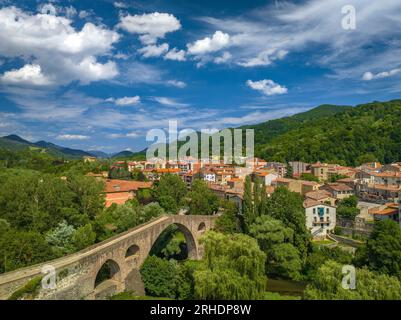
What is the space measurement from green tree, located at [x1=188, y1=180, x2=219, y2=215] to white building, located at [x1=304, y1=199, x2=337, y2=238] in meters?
12.1

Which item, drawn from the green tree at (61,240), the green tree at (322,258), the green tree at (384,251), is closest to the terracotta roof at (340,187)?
the green tree at (322,258)

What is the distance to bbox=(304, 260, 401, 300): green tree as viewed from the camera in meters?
17.7

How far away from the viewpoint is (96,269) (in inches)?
779

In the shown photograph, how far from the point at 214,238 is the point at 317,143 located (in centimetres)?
8496

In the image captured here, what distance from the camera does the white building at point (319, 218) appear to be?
41031 millimetres

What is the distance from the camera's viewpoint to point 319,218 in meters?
41.4

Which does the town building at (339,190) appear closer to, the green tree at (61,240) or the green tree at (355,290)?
the green tree at (355,290)

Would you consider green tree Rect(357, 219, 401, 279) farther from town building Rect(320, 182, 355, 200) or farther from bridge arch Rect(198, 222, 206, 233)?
town building Rect(320, 182, 355, 200)

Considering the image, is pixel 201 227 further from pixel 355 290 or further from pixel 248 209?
pixel 355 290

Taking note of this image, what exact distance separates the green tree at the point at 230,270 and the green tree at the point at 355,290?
3.35 meters

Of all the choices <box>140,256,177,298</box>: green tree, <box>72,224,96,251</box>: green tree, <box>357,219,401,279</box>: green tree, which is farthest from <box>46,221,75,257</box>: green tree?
<box>357,219,401,279</box>: green tree
